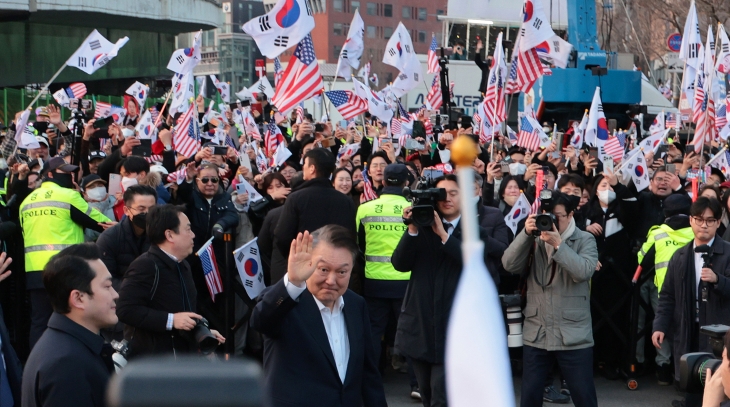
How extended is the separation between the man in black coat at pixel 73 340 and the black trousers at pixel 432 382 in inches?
110

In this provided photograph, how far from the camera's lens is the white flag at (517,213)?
877cm

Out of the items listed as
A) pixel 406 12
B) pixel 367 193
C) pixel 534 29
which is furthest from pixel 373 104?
pixel 406 12

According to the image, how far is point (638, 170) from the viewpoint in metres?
9.81

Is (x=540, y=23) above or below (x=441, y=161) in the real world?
above

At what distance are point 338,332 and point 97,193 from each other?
504 centimetres

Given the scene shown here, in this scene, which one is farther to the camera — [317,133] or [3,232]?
[317,133]

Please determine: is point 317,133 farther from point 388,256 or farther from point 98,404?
point 98,404

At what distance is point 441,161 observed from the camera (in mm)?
11992

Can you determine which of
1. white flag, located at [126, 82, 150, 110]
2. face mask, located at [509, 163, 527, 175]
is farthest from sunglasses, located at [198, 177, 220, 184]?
white flag, located at [126, 82, 150, 110]

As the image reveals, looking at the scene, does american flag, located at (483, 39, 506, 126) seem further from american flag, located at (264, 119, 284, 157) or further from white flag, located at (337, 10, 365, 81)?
white flag, located at (337, 10, 365, 81)

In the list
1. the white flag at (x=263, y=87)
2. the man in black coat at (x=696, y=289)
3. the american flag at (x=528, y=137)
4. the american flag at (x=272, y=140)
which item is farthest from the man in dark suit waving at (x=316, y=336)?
the white flag at (x=263, y=87)

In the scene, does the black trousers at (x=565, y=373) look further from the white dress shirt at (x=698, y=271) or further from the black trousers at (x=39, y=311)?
the black trousers at (x=39, y=311)

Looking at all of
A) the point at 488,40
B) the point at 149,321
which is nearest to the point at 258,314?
the point at 149,321

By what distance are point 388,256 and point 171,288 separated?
2.50 metres
